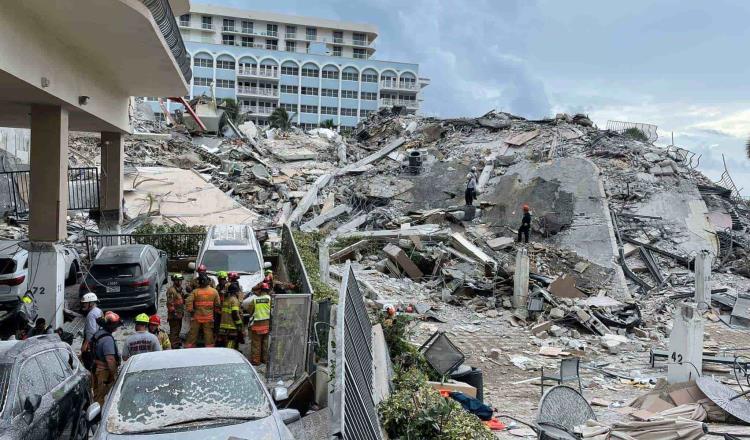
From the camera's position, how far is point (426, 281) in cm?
1900

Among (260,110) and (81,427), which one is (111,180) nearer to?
(81,427)

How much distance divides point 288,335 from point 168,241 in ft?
34.8

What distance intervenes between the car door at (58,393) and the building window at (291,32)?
9092 cm

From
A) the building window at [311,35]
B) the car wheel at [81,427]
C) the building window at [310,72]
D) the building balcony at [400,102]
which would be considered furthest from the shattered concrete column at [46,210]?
the building window at [311,35]

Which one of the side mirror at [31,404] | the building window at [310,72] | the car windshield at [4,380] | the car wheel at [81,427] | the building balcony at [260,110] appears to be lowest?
the car wheel at [81,427]

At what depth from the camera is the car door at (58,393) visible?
6125mm

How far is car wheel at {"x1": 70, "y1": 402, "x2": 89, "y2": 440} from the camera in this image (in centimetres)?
665

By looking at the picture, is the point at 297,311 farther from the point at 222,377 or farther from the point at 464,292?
the point at 464,292

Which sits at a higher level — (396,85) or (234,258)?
(396,85)

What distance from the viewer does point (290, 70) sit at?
8300 cm

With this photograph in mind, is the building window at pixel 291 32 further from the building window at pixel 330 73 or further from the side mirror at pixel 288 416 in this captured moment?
the side mirror at pixel 288 416

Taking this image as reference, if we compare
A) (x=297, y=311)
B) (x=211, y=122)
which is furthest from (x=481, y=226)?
(x=211, y=122)

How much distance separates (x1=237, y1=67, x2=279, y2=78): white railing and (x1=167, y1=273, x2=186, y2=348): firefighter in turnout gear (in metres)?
75.0

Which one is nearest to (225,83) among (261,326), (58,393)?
(261,326)
